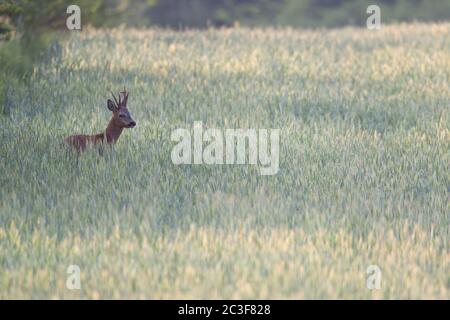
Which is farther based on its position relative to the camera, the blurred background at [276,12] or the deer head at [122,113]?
the blurred background at [276,12]

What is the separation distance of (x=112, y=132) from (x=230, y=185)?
1.53 metres

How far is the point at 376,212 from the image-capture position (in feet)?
29.8

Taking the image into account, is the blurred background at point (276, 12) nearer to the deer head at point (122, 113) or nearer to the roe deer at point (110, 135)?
the roe deer at point (110, 135)

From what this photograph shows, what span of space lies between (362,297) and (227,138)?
5.36 metres

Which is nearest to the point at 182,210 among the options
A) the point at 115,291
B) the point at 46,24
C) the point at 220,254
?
the point at 220,254

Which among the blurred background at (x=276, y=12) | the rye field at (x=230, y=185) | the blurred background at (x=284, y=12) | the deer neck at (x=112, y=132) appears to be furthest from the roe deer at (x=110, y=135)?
the blurred background at (x=284, y=12)

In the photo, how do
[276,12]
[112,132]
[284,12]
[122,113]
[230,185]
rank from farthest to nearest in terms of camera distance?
1. [276,12]
2. [284,12]
3. [112,132]
4. [122,113]
5. [230,185]

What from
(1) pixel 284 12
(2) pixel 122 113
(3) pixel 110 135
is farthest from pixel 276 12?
(2) pixel 122 113

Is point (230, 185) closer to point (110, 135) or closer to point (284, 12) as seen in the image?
point (110, 135)

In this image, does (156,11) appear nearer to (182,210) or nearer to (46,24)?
(46,24)

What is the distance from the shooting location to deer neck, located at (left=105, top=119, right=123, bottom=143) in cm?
1052

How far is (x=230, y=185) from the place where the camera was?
9.89m

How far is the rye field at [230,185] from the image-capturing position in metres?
7.22

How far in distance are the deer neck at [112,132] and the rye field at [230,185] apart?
0.21 meters
